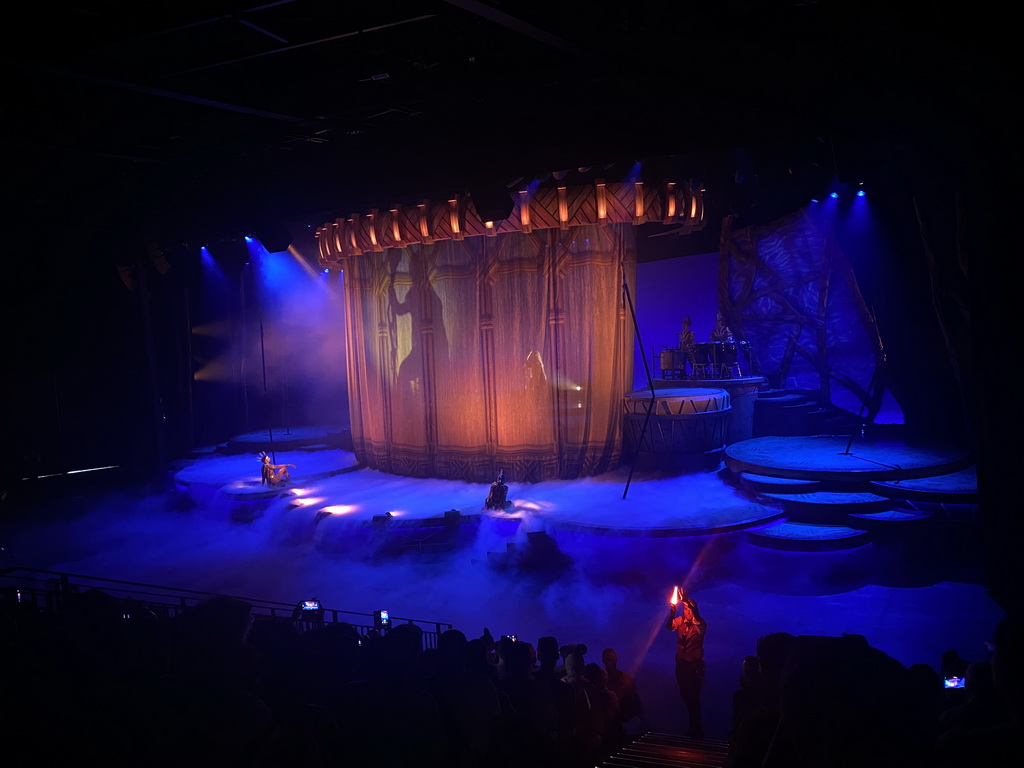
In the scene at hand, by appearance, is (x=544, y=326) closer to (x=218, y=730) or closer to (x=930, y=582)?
(x=930, y=582)

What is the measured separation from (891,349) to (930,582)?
470 centimetres

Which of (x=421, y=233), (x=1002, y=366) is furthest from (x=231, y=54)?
(x=1002, y=366)

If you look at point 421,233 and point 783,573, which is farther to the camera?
point 421,233

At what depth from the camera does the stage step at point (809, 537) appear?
6043mm

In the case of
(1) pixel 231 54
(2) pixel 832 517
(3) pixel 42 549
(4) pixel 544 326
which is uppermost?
A: (1) pixel 231 54

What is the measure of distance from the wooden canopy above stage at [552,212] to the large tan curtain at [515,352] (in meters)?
0.50

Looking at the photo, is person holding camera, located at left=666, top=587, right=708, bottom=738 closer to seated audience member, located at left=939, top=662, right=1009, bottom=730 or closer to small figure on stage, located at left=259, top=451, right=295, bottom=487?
seated audience member, located at left=939, top=662, right=1009, bottom=730

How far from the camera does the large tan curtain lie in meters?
8.97

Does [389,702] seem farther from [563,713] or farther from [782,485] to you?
[782,485]

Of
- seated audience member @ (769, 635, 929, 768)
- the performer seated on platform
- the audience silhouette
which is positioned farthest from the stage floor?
the performer seated on platform

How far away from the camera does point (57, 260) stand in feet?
31.7

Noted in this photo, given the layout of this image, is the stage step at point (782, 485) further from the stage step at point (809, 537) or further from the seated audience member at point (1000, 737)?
the seated audience member at point (1000, 737)

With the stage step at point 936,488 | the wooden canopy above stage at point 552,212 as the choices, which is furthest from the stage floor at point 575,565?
the wooden canopy above stage at point 552,212

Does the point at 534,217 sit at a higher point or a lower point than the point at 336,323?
higher
